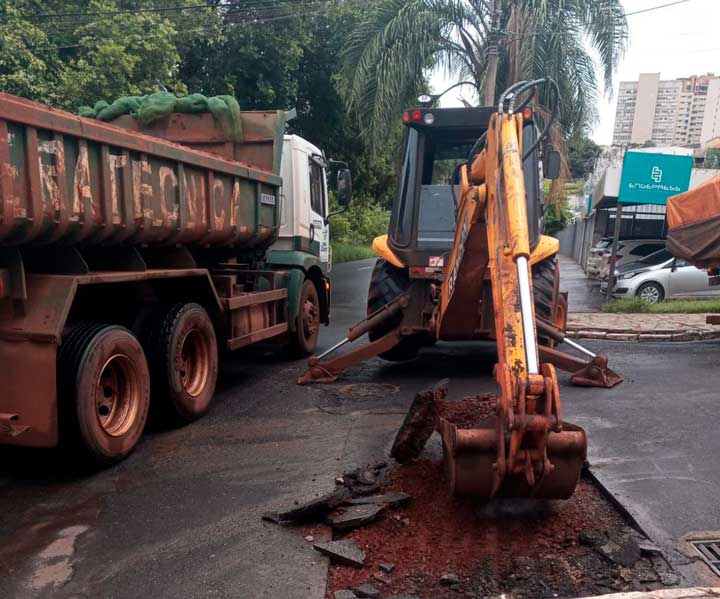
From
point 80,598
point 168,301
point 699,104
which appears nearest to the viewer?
point 80,598

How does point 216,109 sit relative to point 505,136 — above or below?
above

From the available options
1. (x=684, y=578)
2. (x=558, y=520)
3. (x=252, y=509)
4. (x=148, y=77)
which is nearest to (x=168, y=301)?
(x=252, y=509)

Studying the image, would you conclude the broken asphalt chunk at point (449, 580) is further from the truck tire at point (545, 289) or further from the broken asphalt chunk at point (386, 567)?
the truck tire at point (545, 289)

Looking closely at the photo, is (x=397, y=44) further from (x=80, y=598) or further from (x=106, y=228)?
(x=80, y=598)

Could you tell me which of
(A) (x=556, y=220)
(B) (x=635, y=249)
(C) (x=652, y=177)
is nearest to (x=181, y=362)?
(C) (x=652, y=177)

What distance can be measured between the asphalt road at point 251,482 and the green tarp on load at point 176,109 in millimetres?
2929

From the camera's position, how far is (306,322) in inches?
342

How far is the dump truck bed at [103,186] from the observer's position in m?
3.80

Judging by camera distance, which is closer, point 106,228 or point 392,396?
point 106,228

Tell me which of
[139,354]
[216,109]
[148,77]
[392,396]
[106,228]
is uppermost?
[148,77]

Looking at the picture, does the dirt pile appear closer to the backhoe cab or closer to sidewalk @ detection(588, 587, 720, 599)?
sidewalk @ detection(588, 587, 720, 599)

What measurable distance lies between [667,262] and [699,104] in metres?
54.9

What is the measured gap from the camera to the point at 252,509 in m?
4.09

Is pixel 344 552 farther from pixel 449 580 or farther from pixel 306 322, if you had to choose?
pixel 306 322
